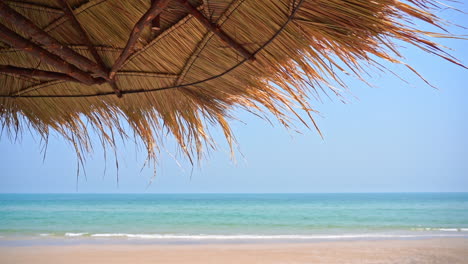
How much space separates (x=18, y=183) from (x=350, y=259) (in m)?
29.0

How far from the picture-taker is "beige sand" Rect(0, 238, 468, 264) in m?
5.61

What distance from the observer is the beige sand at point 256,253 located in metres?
5.61

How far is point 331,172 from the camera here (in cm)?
3266

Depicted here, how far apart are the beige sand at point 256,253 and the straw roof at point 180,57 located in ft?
12.6

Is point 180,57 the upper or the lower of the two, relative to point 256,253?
upper

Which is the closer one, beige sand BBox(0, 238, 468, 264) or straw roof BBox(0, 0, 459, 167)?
straw roof BBox(0, 0, 459, 167)

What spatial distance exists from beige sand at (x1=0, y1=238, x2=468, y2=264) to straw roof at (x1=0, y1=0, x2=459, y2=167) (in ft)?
12.6

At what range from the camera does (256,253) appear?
630 cm

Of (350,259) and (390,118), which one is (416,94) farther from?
(350,259)

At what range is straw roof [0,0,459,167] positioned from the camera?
3.89ft

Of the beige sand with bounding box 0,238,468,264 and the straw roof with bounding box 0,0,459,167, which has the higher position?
the straw roof with bounding box 0,0,459,167

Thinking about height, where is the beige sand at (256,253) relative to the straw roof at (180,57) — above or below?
below

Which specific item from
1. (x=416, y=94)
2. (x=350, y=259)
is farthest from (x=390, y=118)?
(x=350, y=259)

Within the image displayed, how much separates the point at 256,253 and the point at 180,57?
5.10 meters
